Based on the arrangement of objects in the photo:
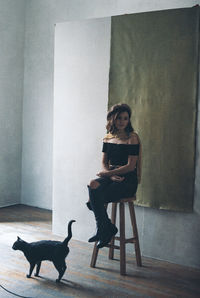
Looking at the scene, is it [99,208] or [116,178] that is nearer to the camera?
[99,208]

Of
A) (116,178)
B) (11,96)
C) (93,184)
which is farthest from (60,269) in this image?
(11,96)

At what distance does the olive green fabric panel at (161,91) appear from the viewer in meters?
3.44

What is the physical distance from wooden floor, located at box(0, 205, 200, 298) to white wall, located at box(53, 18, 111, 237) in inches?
18.8

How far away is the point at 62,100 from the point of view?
4.21 metres

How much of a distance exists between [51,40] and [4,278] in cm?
350

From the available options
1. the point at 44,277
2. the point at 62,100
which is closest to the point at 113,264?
the point at 44,277

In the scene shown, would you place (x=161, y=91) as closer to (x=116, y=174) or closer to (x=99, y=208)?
(x=116, y=174)

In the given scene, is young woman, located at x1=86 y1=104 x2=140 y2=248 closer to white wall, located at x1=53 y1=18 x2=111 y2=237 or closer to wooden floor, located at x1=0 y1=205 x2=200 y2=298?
wooden floor, located at x1=0 y1=205 x2=200 y2=298

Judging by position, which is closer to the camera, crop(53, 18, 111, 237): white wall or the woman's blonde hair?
the woman's blonde hair

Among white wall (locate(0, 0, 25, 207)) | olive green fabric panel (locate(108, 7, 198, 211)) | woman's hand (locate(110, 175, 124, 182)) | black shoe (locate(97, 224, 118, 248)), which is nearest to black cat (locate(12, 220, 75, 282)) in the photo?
black shoe (locate(97, 224, 118, 248))

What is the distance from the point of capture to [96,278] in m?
3.15

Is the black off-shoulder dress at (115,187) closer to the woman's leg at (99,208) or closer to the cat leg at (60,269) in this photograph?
the woman's leg at (99,208)

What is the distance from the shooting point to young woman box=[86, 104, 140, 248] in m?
3.15

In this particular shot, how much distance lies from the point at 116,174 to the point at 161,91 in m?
0.92
